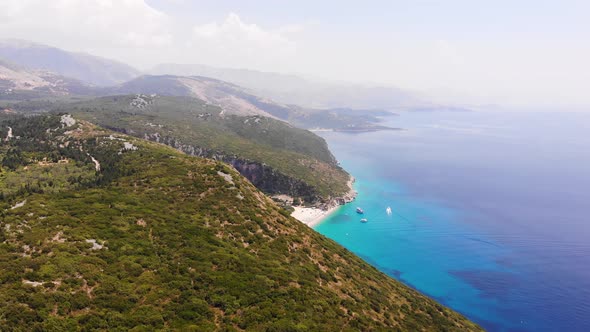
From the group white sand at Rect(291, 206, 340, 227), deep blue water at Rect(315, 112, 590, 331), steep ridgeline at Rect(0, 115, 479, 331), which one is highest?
steep ridgeline at Rect(0, 115, 479, 331)

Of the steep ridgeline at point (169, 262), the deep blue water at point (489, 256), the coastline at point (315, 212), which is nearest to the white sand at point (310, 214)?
the coastline at point (315, 212)

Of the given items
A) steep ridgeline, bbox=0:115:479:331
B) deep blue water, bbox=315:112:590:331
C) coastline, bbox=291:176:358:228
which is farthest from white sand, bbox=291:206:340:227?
steep ridgeline, bbox=0:115:479:331

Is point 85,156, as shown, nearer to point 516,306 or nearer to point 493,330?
point 493,330

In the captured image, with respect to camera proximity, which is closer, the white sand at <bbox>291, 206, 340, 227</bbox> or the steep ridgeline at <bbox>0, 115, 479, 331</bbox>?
the steep ridgeline at <bbox>0, 115, 479, 331</bbox>

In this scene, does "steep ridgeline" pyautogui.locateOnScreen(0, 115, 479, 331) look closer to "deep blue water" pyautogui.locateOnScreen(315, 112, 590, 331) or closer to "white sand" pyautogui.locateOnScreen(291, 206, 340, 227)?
"deep blue water" pyautogui.locateOnScreen(315, 112, 590, 331)

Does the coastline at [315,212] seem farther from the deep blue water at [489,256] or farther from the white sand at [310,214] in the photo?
the deep blue water at [489,256]

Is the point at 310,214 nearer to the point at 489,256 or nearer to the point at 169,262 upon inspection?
the point at 489,256

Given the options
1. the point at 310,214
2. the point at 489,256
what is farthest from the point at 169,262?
the point at 489,256

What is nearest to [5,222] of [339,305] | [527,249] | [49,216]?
[49,216]
